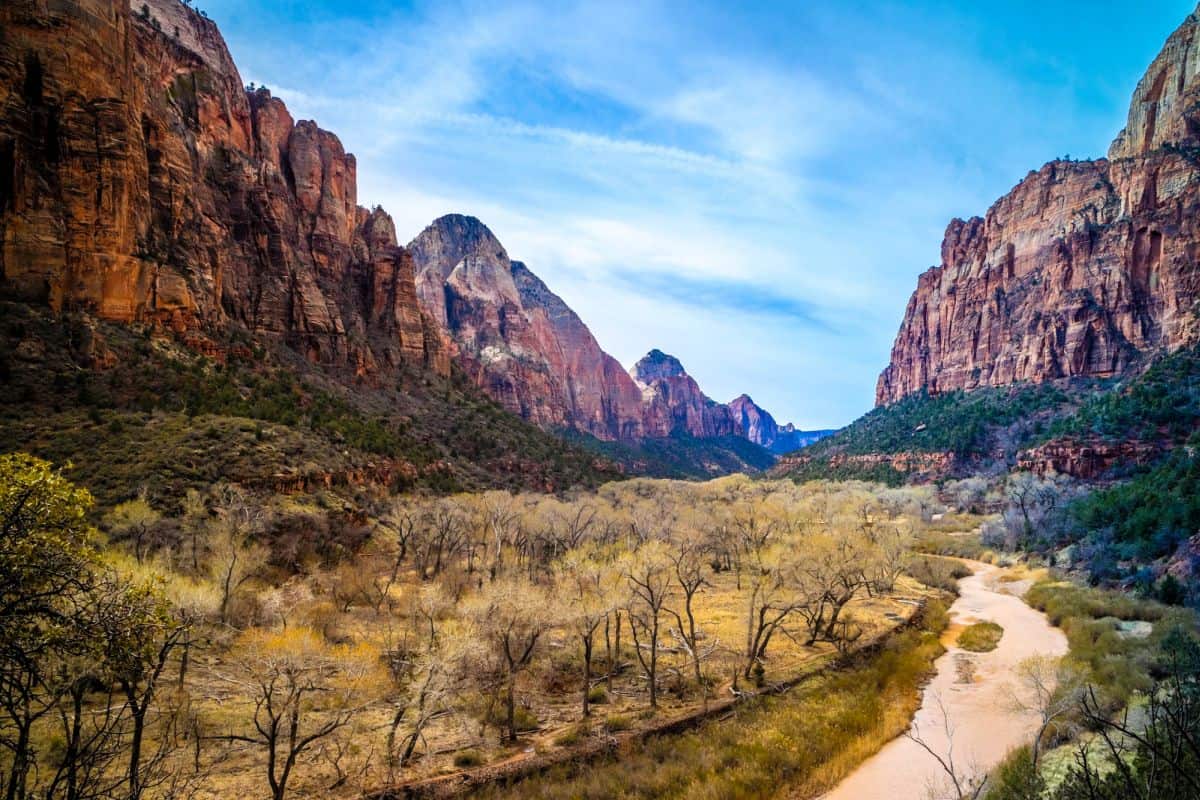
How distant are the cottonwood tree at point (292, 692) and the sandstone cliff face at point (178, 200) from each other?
3463cm

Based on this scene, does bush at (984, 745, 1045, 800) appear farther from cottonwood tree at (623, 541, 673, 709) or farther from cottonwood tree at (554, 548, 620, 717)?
cottonwood tree at (554, 548, 620, 717)

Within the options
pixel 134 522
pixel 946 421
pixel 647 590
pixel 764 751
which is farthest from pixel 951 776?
pixel 946 421

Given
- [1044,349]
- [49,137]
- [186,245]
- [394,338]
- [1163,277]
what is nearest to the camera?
[49,137]

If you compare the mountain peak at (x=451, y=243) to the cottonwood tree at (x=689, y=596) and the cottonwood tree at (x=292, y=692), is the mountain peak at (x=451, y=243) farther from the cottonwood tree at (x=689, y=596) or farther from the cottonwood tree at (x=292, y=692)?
the cottonwood tree at (x=292, y=692)

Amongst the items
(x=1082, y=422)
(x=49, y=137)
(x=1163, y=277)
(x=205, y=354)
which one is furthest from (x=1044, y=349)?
(x=49, y=137)

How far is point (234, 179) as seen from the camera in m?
68.1

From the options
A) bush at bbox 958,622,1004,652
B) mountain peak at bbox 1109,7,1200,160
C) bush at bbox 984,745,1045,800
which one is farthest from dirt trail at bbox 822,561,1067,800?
mountain peak at bbox 1109,7,1200,160

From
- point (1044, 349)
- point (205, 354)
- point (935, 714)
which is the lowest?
point (935, 714)

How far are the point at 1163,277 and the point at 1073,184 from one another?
3295 cm

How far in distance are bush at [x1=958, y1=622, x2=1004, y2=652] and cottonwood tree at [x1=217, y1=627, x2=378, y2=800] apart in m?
29.2

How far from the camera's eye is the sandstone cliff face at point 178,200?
39.2 m

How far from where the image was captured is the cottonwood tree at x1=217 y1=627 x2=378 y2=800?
13.6 metres

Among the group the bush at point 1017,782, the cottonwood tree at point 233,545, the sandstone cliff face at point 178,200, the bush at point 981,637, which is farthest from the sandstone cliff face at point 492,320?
the bush at point 1017,782

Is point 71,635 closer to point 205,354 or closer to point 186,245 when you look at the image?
point 205,354
